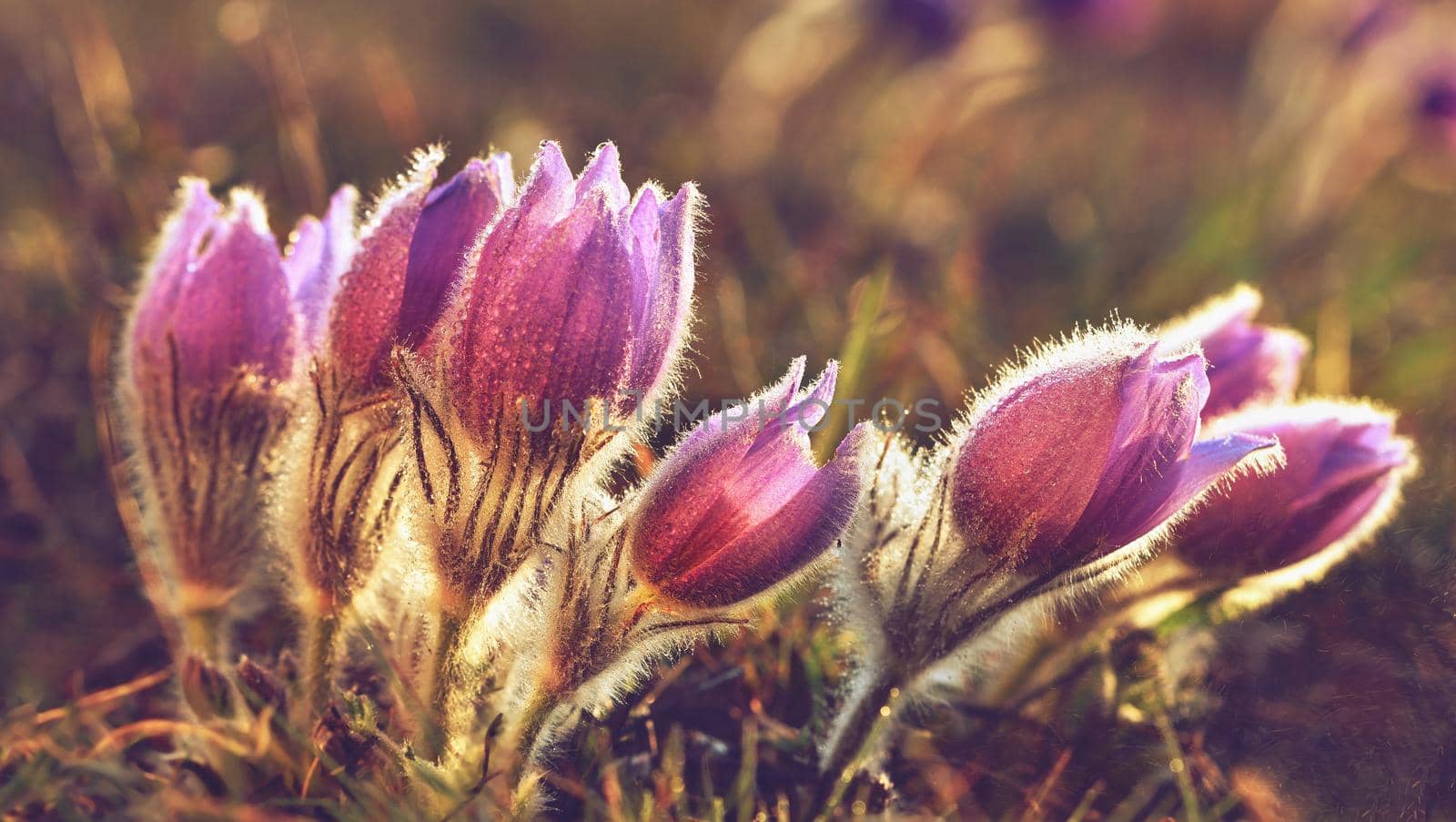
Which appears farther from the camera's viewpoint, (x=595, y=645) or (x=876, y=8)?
(x=876, y=8)

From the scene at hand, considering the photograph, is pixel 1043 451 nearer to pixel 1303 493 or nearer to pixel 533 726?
pixel 1303 493

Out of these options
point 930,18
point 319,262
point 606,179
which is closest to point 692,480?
point 606,179

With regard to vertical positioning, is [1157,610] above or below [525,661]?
above

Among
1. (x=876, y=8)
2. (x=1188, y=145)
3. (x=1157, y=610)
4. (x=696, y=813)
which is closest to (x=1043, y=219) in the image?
(x=876, y=8)

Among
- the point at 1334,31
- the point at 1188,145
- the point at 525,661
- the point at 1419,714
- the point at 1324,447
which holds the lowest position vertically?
the point at 525,661

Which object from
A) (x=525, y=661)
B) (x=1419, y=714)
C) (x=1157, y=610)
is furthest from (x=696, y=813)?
(x=1419, y=714)

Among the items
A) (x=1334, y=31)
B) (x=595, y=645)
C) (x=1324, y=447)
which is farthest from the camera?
(x=1334, y=31)

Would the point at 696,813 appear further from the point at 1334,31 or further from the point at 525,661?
the point at 1334,31

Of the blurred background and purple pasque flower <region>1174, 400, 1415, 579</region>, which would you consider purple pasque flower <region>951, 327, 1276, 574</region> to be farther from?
the blurred background

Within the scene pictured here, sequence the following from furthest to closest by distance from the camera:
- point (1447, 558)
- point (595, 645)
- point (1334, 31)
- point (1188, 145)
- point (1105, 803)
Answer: point (1188, 145) → point (1334, 31) → point (1447, 558) → point (1105, 803) → point (595, 645)
